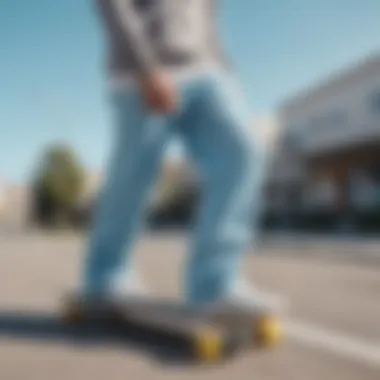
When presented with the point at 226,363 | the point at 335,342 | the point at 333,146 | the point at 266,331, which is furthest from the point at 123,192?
the point at 333,146

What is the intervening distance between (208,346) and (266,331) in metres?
0.37

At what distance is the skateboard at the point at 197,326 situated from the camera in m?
2.87

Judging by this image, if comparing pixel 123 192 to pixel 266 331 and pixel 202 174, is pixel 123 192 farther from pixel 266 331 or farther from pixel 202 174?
pixel 266 331

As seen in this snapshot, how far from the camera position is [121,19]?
3.27m

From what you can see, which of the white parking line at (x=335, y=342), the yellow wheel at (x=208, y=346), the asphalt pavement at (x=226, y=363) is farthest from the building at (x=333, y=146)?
the yellow wheel at (x=208, y=346)

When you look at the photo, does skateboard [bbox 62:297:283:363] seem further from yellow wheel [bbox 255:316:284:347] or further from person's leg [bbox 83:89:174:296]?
person's leg [bbox 83:89:174:296]

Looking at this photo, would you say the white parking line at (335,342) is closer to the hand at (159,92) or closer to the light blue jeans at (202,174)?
the light blue jeans at (202,174)

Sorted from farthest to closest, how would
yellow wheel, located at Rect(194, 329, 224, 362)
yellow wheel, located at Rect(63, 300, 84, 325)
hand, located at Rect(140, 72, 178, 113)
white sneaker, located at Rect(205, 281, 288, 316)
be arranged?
1. yellow wheel, located at Rect(63, 300, 84, 325)
2. hand, located at Rect(140, 72, 178, 113)
3. white sneaker, located at Rect(205, 281, 288, 316)
4. yellow wheel, located at Rect(194, 329, 224, 362)

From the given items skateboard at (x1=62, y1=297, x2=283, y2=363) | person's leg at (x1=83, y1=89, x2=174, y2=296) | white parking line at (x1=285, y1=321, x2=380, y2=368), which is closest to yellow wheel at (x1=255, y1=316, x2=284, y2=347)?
skateboard at (x1=62, y1=297, x2=283, y2=363)

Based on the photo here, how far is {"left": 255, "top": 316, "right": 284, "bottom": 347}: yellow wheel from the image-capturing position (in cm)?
306

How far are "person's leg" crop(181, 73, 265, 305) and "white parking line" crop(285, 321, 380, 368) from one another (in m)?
0.47

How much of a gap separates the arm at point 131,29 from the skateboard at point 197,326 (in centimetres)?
110

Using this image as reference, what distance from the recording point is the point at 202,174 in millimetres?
3355

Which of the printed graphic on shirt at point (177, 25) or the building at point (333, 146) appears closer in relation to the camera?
the printed graphic on shirt at point (177, 25)
